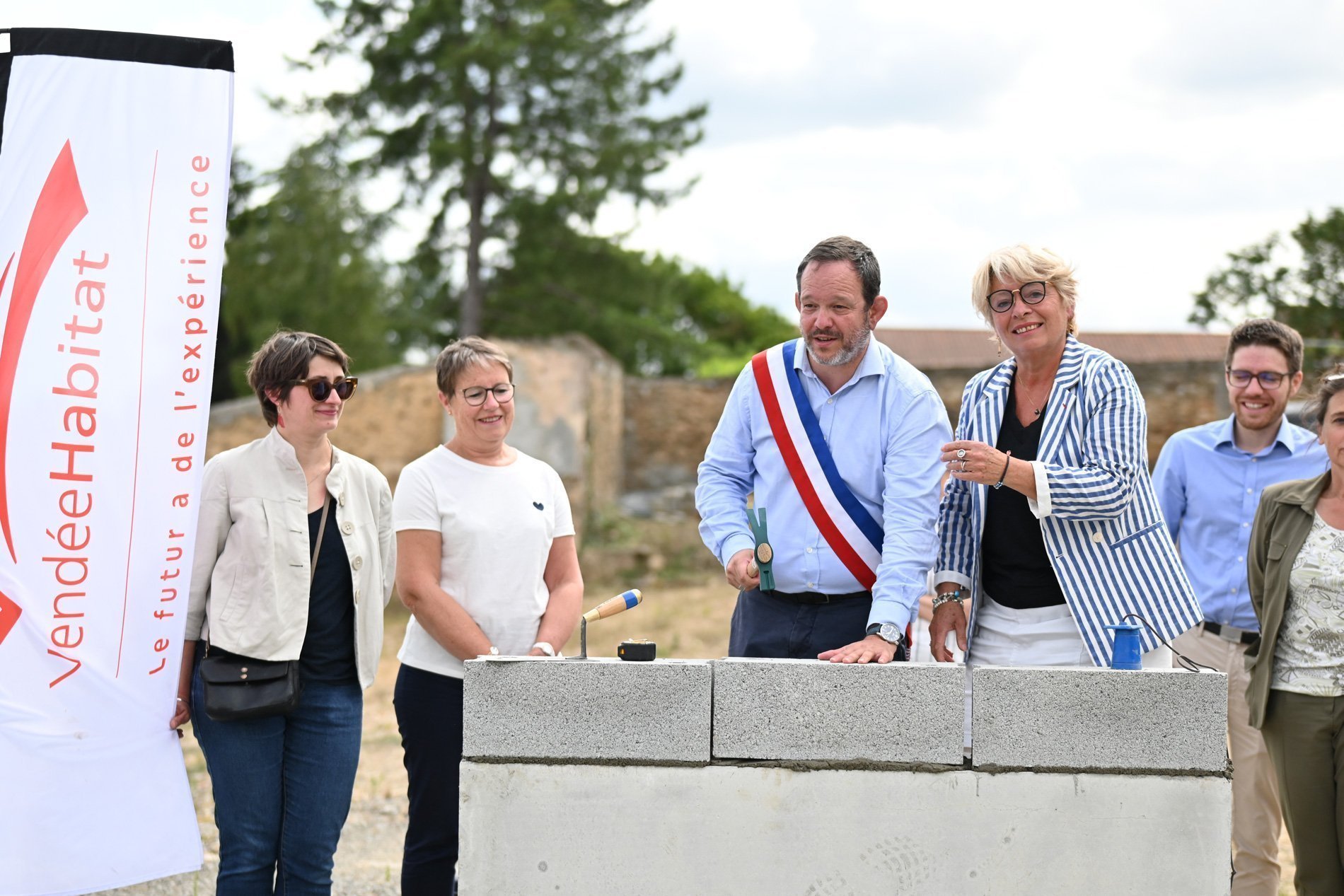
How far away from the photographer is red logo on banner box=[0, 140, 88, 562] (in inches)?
137

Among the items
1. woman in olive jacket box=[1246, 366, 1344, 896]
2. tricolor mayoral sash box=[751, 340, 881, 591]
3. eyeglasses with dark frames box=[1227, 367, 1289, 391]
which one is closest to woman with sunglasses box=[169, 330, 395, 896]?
tricolor mayoral sash box=[751, 340, 881, 591]

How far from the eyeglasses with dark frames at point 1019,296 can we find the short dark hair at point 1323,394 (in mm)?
1074

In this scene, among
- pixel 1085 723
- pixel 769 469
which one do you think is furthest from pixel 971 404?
pixel 1085 723

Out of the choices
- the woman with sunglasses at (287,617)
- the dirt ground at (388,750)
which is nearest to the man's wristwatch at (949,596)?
the woman with sunglasses at (287,617)

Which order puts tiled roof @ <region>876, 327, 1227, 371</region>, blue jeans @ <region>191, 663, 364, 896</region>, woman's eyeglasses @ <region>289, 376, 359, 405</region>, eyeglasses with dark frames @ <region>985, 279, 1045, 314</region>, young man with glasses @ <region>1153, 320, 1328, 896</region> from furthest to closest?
tiled roof @ <region>876, 327, 1227, 371</region> < young man with glasses @ <region>1153, 320, 1328, 896</region> < woman's eyeglasses @ <region>289, 376, 359, 405</region> < blue jeans @ <region>191, 663, 364, 896</region> < eyeglasses with dark frames @ <region>985, 279, 1045, 314</region>

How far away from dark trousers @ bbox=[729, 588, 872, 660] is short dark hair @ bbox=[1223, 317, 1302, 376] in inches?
78.6

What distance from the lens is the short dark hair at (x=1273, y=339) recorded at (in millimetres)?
4582

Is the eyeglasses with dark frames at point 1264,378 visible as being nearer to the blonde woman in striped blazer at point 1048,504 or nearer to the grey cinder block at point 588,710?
the blonde woman in striped blazer at point 1048,504

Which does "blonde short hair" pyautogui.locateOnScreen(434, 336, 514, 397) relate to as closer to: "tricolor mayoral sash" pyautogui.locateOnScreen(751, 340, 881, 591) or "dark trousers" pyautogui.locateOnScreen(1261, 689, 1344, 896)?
"tricolor mayoral sash" pyautogui.locateOnScreen(751, 340, 881, 591)

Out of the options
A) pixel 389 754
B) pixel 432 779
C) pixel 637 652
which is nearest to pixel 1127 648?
pixel 637 652

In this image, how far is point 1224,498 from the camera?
4.68 meters

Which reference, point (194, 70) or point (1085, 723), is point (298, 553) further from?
point (1085, 723)

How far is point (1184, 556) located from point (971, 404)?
1717mm

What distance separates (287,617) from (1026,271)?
7.42 feet
